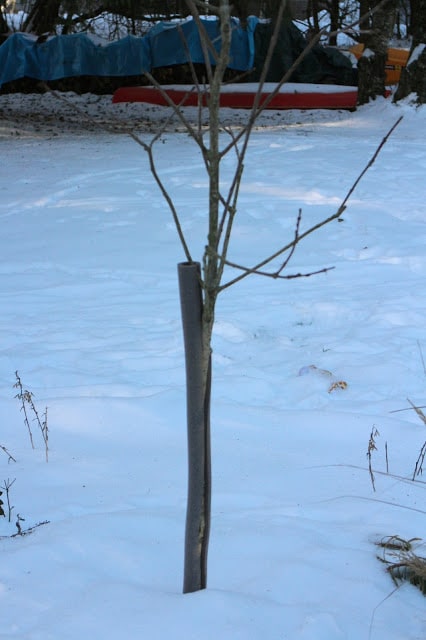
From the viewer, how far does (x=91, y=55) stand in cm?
1741

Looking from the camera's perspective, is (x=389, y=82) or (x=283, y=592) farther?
(x=389, y=82)

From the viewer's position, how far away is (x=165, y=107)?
16.2 metres

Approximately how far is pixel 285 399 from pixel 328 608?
171cm

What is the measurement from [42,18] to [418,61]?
1067cm

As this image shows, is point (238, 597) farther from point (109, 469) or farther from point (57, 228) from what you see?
point (57, 228)

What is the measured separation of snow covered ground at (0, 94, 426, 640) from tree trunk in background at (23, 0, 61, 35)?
12644 millimetres

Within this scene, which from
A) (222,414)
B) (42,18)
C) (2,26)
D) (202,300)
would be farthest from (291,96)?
(202,300)

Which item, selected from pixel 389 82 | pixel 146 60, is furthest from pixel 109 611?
pixel 389 82

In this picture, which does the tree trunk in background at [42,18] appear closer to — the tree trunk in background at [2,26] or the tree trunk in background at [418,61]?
the tree trunk in background at [2,26]

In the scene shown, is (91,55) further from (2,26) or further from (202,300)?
(202,300)

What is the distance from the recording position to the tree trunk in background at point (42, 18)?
19.0 meters

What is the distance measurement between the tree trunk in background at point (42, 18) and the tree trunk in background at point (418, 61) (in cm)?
996

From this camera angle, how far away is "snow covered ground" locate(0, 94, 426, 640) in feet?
6.19

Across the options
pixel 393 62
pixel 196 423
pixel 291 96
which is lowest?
pixel 196 423
